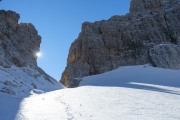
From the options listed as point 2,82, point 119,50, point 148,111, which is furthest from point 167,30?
point 148,111

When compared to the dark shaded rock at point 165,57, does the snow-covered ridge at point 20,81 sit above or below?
below

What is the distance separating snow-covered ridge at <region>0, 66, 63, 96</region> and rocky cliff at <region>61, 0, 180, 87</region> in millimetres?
24763

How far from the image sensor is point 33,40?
6600 centimetres

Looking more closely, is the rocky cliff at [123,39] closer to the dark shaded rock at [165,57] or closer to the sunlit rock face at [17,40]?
the sunlit rock face at [17,40]

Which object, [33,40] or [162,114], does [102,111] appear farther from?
[33,40]

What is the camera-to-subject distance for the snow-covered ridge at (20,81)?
32125mm

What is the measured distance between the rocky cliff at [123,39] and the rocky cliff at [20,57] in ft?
43.4

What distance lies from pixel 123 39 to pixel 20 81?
4063 centimetres

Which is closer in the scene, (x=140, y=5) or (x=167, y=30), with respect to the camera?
(x=167, y=30)

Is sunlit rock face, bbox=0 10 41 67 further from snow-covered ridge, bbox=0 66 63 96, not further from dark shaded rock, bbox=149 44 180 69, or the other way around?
dark shaded rock, bbox=149 44 180 69

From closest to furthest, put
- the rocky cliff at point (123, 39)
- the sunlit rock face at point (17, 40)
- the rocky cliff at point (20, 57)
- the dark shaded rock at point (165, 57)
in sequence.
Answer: the rocky cliff at point (20, 57)
the dark shaded rock at point (165, 57)
the sunlit rock face at point (17, 40)
the rocky cliff at point (123, 39)

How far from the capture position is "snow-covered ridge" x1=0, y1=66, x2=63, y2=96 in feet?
105

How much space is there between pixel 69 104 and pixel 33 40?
159 ft

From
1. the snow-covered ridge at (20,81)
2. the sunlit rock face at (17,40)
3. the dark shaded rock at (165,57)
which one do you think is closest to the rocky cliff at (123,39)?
the sunlit rock face at (17,40)
